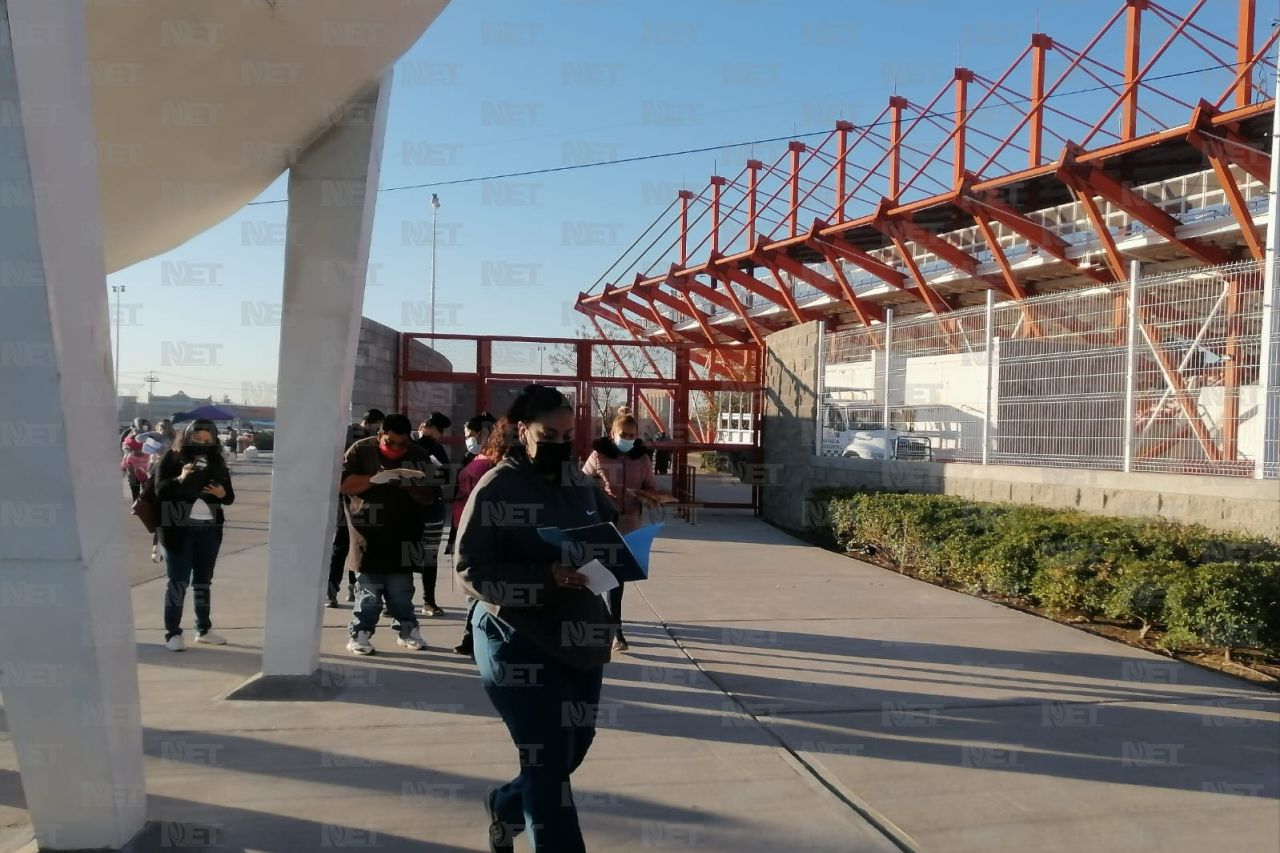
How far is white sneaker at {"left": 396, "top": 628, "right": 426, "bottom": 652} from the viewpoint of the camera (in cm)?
660

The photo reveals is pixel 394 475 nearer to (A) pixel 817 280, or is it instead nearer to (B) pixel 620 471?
(B) pixel 620 471

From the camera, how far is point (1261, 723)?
16.2 ft

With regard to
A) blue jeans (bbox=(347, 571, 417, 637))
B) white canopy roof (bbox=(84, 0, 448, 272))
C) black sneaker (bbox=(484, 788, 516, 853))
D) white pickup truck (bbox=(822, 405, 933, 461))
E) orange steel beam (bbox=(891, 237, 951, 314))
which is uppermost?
orange steel beam (bbox=(891, 237, 951, 314))

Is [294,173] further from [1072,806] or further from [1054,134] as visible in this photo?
[1054,134]

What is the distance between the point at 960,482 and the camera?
35.9 feet

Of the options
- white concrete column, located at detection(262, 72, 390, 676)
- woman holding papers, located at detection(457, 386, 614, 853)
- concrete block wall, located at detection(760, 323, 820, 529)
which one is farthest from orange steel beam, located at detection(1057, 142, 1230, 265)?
woman holding papers, located at detection(457, 386, 614, 853)

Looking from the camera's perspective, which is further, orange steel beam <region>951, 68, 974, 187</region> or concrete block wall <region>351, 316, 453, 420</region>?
orange steel beam <region>951, 68, 974, 187</region>

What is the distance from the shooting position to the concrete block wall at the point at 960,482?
24.5ft

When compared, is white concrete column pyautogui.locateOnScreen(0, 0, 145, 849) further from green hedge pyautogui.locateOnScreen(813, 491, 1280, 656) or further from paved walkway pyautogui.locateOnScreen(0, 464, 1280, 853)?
green hedge pyautogui.locateOnScreen(813, 491, 1280, 656)

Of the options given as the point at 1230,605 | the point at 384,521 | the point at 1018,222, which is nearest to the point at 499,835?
the point at 384,521

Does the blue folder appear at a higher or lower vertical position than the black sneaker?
higher

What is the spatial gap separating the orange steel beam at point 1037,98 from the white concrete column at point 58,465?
2490 centimetres

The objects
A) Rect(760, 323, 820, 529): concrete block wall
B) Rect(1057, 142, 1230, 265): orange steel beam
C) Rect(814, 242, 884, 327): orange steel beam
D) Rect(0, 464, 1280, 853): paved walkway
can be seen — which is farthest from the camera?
Rect(814, 242, 884, 327): orange steel beam

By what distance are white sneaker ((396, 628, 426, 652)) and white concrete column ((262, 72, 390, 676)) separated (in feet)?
4.03
